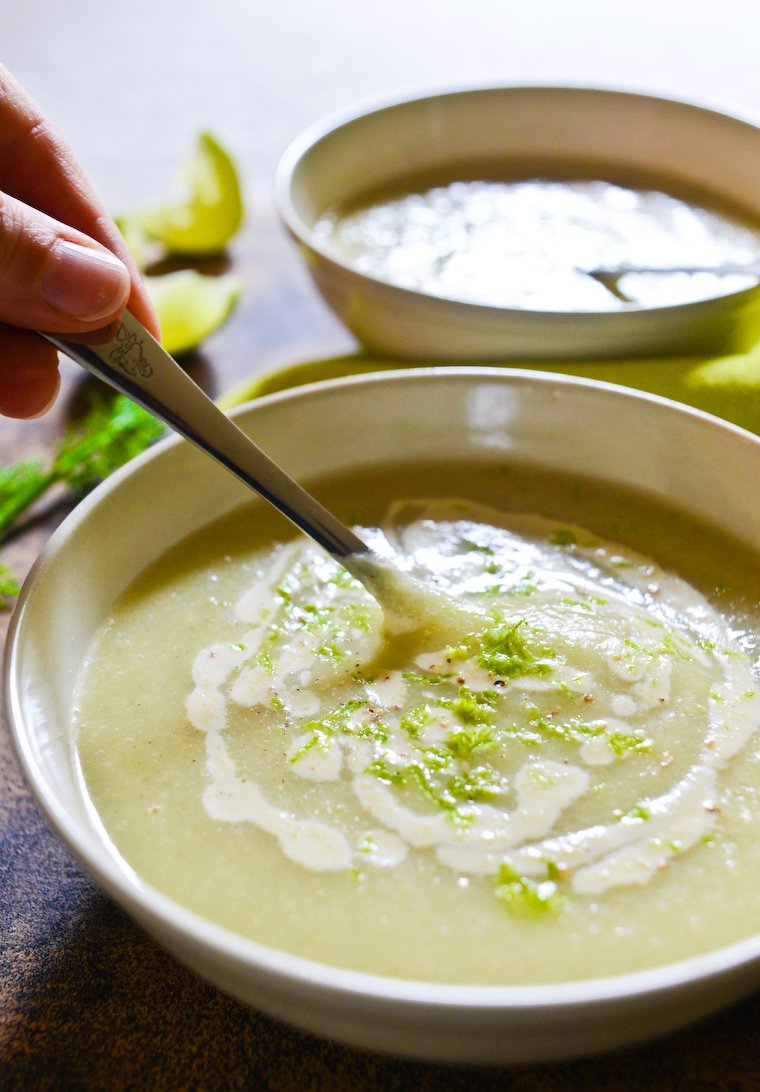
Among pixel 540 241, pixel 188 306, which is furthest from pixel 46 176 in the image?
pixel 540 241

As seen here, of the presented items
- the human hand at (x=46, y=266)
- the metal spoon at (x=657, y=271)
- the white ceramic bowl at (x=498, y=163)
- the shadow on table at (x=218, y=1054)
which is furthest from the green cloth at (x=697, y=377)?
the shadow on table at (x=218, y=1054)

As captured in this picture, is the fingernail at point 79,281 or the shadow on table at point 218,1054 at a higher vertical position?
the fingernail at point 79,281

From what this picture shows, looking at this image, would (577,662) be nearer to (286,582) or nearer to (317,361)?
(286,582)

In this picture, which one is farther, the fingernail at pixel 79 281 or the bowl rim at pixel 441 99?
the bowl rim at pixel 441 99

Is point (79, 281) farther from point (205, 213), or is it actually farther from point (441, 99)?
point (441, 99)

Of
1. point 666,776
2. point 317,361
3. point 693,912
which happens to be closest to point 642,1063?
point 693,912

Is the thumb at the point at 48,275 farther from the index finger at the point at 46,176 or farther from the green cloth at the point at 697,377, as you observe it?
the green cloth at the point at 697,377

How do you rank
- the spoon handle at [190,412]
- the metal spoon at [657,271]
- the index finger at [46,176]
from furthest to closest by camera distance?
1. the metal spoon at [657,271]
2. the index finger at [46,176]
3. the spoon handle at [190,412]
